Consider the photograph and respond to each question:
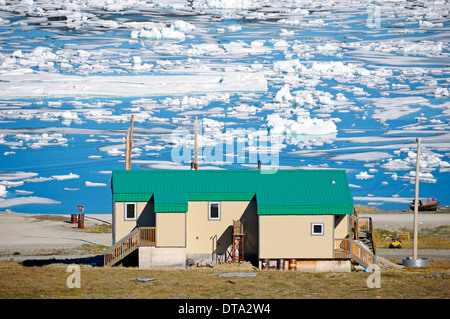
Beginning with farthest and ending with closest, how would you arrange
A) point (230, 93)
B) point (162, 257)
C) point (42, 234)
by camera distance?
point (230, 93)
point (42, 234)
point (162, 257)

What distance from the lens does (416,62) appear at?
9875 centimetres

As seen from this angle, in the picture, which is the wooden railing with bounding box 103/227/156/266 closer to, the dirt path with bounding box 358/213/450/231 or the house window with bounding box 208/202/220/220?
the house window with bounding box 208/202/220/220

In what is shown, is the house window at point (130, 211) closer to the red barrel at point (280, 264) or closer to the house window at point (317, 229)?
the red barrel at point (280, 264)

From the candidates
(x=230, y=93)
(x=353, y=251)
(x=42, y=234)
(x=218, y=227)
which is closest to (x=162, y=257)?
(x=218, y=227)

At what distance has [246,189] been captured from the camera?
Result: 107ft

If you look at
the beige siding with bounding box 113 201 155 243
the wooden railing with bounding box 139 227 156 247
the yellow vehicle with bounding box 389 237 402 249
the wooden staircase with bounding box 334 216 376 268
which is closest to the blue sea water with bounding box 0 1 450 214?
the yellow vehicle with bounding box 389 237 402 249

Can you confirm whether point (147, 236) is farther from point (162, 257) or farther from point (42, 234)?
point (42, 234)

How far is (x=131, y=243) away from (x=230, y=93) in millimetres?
55990

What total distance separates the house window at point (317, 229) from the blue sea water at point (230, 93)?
88.8 ft

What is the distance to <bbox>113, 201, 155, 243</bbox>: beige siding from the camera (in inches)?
1282

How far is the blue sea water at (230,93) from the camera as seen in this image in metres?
63.1

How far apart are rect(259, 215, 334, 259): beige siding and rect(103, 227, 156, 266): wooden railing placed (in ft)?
15.8
